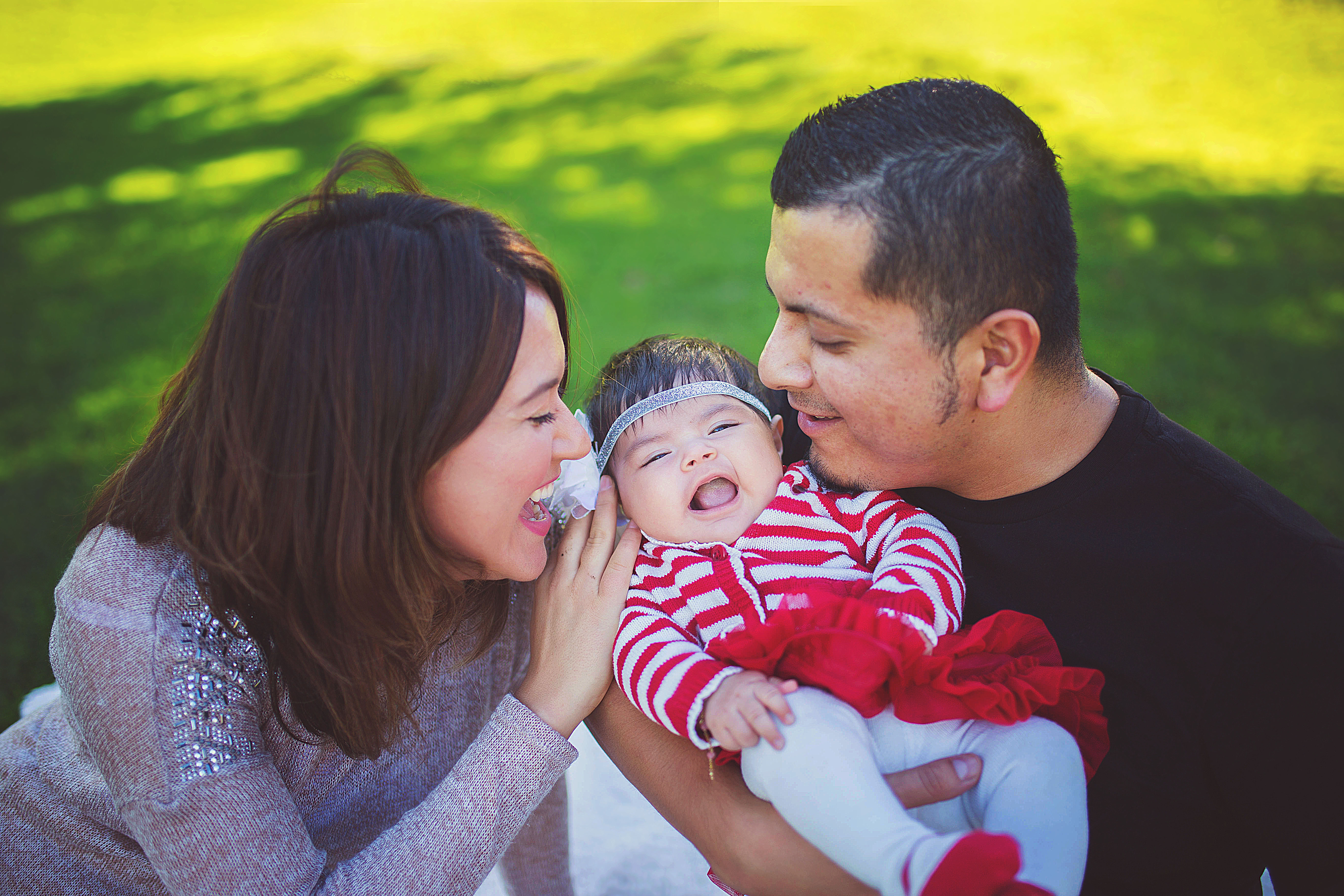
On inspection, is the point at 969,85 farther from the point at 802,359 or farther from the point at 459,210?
the point at 459,210

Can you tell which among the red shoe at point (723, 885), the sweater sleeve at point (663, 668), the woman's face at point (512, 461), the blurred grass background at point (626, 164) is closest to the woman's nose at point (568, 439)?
the woman's face at point (512, 461)

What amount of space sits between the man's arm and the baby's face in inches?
18.1

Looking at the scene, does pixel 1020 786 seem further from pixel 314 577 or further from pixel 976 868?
pixel 314 577

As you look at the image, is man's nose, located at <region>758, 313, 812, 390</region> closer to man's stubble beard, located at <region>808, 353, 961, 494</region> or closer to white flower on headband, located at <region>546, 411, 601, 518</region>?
man's stubble beard, located at <region>808, 353, 961, 494</region>

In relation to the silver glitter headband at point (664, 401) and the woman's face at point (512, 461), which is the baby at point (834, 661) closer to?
the silver glitter headband at point (664, 401)

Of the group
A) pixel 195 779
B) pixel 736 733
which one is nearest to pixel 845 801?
pixel 736 733

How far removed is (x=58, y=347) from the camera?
6109mm

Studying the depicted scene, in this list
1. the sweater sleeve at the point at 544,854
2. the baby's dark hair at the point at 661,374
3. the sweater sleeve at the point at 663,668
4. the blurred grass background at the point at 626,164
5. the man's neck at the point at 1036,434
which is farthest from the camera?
the blurred grass background at the point at 626,164

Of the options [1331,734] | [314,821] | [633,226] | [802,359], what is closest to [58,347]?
[633,226]

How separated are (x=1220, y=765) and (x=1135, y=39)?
11022 mm

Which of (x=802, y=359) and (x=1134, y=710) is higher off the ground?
(x=802, y=359)

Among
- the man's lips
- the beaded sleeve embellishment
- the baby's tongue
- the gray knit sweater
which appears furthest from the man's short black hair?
the beaded sleeve embellishment

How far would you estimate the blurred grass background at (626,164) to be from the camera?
5352 mm

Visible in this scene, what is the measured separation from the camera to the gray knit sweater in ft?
5.49
